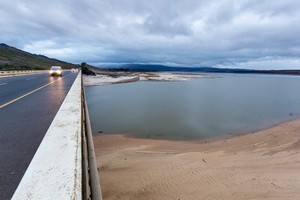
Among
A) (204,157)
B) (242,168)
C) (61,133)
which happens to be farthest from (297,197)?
(61,133)

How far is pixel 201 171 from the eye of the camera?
7562 mm

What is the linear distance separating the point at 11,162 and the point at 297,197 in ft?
22.9

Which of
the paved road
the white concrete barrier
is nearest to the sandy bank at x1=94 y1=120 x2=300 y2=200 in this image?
the paved road

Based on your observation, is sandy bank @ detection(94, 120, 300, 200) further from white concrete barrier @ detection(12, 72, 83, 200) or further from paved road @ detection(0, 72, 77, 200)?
white concrete barrier @ detection(12, 72, 83, 200)

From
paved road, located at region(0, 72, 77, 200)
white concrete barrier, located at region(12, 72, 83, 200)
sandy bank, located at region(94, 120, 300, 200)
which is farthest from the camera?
sandy bank, located at region(94, 120, 300, 200)

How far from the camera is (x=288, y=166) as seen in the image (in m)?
8.00

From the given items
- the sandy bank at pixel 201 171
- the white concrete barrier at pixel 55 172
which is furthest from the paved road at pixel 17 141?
the sandy bank at pixel 201 171

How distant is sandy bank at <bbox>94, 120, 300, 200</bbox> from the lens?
6.24 m

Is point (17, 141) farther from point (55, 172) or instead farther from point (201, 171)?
point (201, 171)

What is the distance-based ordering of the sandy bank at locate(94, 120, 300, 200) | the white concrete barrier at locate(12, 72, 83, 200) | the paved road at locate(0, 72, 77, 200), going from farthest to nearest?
the sandy bank at locate(94, 120, 300, 200) < the paved road at locate(0, 72, 77, 200) < the white concrete barrier at locate(12, 72, 83, 200)

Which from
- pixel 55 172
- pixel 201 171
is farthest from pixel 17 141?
pixel 201 171

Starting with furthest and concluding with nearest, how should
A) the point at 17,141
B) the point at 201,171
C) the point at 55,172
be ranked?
the point at 201,171, the point at 17,141, the point at 55,172

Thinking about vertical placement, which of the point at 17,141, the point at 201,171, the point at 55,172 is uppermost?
the point at 55,172

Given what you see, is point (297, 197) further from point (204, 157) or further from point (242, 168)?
point (204, 157)
